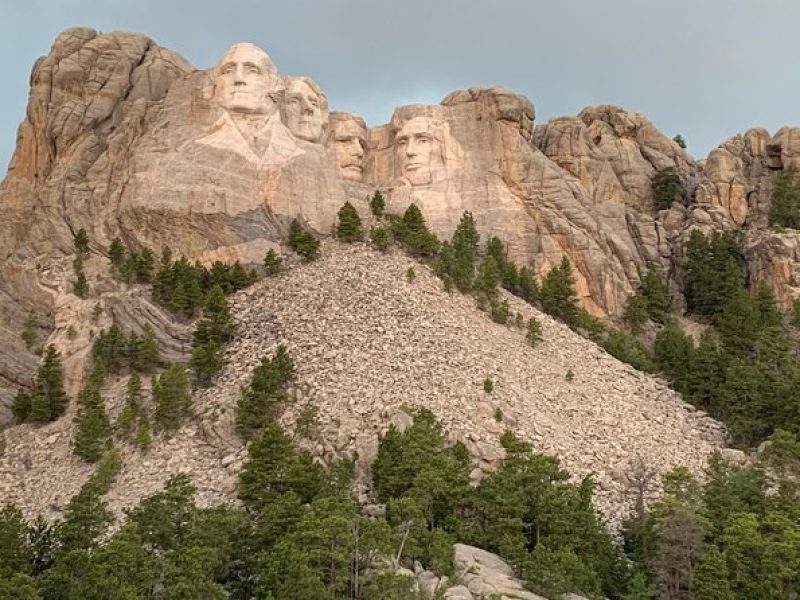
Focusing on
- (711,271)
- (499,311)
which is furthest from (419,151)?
(711,271)

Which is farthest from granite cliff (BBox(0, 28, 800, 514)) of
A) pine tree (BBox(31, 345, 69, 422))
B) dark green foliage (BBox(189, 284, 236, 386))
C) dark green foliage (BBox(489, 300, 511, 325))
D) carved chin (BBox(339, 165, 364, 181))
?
dark green foliage (BBox(489, 300, 511, 325))

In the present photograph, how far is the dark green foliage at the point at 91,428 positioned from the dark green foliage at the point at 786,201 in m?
49.0

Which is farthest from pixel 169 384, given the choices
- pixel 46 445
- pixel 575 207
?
pixel 575 207

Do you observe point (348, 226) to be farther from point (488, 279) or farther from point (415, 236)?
point (488, 279)

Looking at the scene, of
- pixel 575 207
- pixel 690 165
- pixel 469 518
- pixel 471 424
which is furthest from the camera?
pixel 690 165

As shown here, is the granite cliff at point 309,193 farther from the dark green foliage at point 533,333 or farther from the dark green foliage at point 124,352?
the dark green foliage at point 533,333

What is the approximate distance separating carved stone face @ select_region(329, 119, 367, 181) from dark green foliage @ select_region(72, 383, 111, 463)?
97.9ft

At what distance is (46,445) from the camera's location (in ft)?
191

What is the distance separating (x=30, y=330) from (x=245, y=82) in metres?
21.0

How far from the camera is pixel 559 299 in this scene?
243 feet

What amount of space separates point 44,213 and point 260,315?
17.6 metres

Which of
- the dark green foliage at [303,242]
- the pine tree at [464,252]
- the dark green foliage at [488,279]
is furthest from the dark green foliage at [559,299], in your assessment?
the dark green foliage at [303,242]

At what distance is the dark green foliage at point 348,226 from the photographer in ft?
239

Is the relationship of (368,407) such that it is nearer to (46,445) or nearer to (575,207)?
(46,445)
